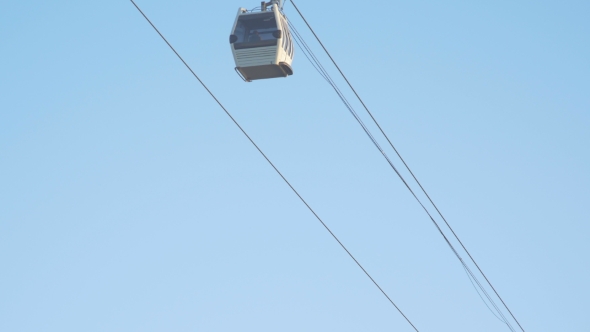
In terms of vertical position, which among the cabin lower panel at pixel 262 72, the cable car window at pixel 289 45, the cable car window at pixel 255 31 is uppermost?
the cable car window at pixel 255 31

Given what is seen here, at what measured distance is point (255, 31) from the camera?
2162 centimetres

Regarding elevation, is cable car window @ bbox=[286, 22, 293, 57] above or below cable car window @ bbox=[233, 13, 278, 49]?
below

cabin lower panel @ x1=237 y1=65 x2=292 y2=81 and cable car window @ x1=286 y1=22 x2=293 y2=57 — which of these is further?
cable car window @ x1=286 y1=22 x2=293 y2=57

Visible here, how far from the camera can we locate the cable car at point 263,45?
831 inches

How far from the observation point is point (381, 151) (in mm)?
21828

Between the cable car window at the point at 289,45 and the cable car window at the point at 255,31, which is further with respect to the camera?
the cable car window at the point at 289,45

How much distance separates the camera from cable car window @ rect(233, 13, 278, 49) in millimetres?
21281

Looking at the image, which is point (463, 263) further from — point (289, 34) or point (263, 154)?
point (263, 154)

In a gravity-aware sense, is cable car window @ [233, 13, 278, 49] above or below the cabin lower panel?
above

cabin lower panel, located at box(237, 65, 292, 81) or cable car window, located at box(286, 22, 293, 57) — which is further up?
cable car window, located at box(286, 22, 293, 57)

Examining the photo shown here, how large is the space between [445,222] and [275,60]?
5204 millimetres

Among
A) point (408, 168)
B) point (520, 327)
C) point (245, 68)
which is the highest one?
point (245, 68)

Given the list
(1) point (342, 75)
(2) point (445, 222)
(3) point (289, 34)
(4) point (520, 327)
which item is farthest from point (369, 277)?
(4) point (520, 327)

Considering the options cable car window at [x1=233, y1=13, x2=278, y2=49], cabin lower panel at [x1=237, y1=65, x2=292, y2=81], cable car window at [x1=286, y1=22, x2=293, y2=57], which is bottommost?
cabin lower panel at [x1=237, y1=65, x2=292, y2=81]
